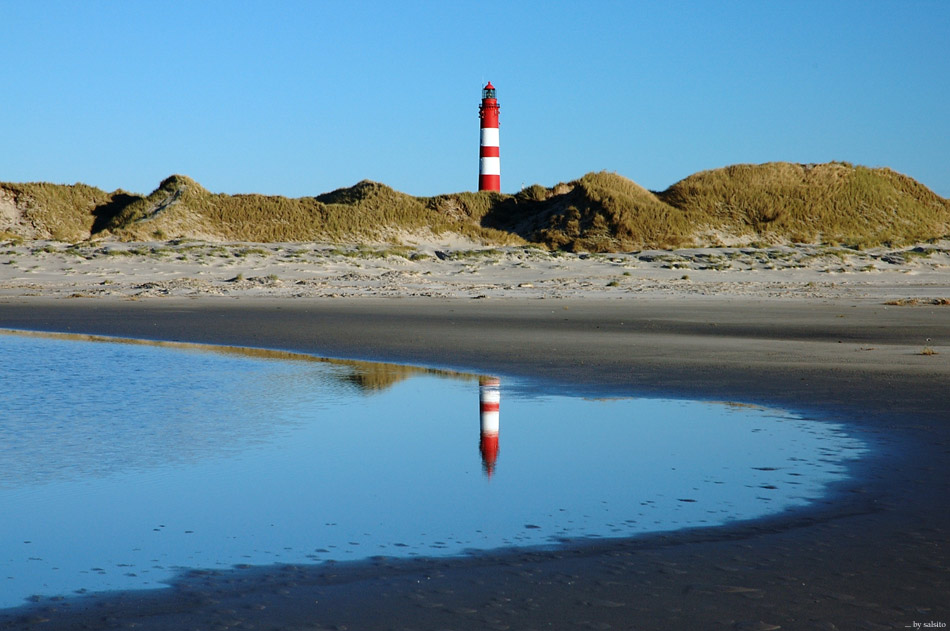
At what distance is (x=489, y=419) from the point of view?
702cm

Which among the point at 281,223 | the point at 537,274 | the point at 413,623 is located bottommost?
the point at 413,623

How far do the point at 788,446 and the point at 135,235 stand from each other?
123ft

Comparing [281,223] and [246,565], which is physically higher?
[281,223]

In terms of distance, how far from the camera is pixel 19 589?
3.47 m

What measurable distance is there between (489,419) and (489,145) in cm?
4367

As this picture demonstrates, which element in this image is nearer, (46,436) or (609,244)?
(46,436)

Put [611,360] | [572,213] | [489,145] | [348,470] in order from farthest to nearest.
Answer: [489,145], [572,213], [611,360], [348,470]

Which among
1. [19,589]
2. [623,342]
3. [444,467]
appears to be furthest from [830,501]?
[623,342]

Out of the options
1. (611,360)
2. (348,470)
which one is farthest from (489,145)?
(348,470)

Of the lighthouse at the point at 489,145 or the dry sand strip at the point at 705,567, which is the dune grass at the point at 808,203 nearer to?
the lighthouse at the point at 489,145

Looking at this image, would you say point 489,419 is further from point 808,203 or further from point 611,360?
point 808,203

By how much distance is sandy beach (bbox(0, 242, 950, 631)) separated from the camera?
330cm

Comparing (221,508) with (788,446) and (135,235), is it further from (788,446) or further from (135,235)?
(135,235)

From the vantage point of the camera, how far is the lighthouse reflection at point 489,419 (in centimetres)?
570
